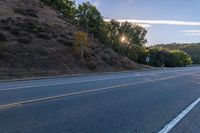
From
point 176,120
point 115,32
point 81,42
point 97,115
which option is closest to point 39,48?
point 81,42

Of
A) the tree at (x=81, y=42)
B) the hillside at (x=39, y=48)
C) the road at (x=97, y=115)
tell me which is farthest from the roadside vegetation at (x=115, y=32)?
the road at (x=97, y=115)

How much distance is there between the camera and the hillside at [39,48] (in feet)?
136

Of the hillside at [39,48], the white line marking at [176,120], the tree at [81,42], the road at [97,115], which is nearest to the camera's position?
the road at [97,115]

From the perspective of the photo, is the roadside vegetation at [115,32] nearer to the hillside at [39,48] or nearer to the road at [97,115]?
the hillside at [39,48]

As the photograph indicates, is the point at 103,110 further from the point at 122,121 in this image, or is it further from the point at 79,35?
the point at 79,35

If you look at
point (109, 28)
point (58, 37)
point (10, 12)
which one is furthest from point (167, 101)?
point (109, 28)

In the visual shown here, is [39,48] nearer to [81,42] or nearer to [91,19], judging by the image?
[81,42]

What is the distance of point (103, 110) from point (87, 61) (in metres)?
41.0

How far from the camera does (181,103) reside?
46.0ft

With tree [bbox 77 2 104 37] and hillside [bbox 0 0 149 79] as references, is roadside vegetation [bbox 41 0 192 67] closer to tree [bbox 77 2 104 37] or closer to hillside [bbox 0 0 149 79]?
tree [bbox 77 2 104 37]

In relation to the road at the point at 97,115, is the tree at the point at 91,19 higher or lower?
higher

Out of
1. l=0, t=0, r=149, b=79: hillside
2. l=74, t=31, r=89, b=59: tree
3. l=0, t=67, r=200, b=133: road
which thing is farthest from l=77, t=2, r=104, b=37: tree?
l=0, t=67, r=200, b=133: road

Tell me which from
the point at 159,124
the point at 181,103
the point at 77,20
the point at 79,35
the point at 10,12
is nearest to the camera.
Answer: the point at 159,124

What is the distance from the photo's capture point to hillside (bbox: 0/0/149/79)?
1631 inches
